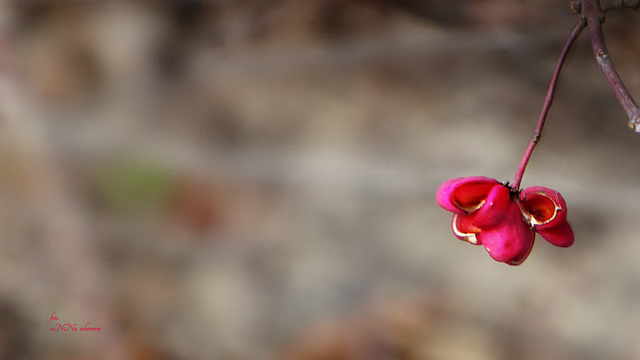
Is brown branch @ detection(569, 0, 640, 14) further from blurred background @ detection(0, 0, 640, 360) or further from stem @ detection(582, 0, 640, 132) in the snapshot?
blurred background @ detection(0, 0, 640, 360)

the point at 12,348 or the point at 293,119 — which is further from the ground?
the point at 293,119

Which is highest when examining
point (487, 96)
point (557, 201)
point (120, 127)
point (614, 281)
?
point (487, 96)

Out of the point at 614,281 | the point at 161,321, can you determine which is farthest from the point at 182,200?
the point at 614,281

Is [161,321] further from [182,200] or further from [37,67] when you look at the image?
[37,67]
